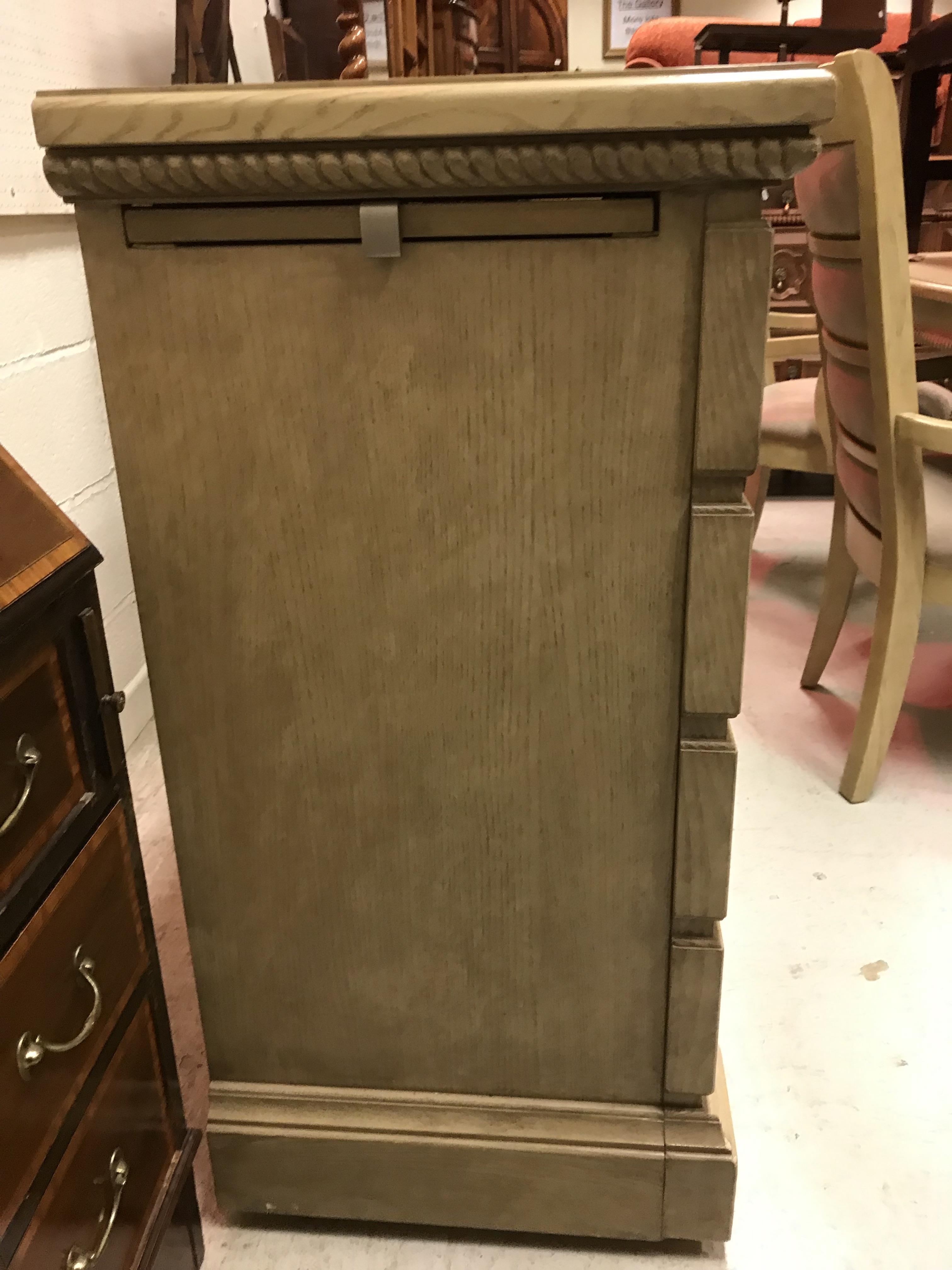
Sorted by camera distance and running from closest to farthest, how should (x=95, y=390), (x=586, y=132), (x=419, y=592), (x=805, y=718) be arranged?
1. (x=586, y=132)
2. (x=419, y=592)
3. (x=95, y=390)
4. (x=805, y=718)

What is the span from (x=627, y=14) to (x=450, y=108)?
11.9ft

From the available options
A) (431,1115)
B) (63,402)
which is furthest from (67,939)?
(63,402)

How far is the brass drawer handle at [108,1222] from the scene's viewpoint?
67 centimetres

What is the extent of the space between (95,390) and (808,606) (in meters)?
1.58

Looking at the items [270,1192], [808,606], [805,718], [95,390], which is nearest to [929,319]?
[805,718]

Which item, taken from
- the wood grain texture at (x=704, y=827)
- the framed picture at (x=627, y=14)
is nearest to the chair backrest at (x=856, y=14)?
the framed picture at (x=627, y=14)

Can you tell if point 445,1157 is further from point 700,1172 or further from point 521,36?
point 521,36

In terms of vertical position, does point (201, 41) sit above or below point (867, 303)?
above

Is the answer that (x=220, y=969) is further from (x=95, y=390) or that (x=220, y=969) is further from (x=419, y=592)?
(x=95, y=390)

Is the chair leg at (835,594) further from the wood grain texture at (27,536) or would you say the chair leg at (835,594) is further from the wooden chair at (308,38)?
the wood grain texture at (27,536)

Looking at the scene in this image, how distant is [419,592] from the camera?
0.75m

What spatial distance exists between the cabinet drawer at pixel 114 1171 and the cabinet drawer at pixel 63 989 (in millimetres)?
35

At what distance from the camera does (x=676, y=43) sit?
3232 mm

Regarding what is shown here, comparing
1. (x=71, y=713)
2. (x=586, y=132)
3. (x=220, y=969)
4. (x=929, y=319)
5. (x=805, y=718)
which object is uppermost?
(x=586, y=132)
